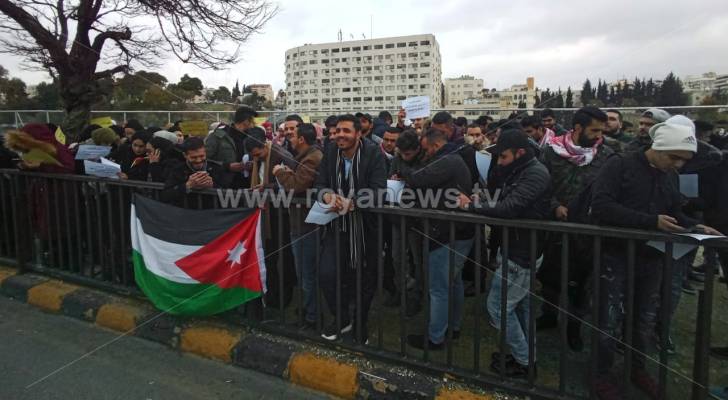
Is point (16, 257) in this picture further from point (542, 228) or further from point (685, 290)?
point (685, 290)

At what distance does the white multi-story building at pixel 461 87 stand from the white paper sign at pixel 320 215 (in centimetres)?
16462

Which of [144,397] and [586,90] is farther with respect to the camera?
[586,90]

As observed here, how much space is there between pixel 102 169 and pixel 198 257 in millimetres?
1552

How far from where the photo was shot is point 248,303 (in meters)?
3.72

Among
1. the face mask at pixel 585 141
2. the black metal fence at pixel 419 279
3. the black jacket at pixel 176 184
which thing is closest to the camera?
the black metal fence at pixel 419 279

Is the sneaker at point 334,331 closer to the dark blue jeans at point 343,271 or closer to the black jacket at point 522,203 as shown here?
the dark blue jeans at point 343,271

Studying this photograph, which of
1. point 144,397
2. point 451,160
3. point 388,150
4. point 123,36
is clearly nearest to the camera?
point 144,397

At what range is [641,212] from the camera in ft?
8.51

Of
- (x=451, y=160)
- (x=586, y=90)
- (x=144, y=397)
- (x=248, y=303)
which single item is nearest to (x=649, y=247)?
(x=451, y=160)

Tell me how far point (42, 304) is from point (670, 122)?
5566mm

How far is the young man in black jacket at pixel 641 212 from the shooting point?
267 centimetres

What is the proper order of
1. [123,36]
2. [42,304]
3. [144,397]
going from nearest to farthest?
[144,397]
[42,304]
[123,36]

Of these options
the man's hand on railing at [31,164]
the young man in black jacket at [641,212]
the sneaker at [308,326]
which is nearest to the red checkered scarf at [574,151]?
the young man in black jacket at [641,212]

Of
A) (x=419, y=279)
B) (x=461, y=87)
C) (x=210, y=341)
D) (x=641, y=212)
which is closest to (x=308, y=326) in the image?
(x=210, y=341)
